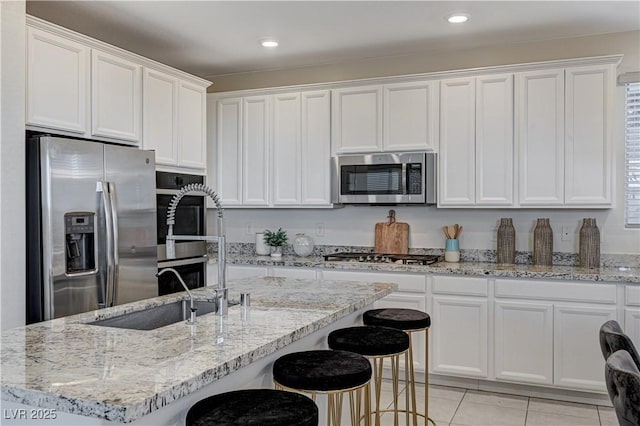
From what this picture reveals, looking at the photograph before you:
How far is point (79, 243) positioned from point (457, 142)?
2.83 meters

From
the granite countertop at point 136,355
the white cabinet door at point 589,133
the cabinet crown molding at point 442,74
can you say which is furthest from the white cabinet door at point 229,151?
the white cabinet door at point 589,133

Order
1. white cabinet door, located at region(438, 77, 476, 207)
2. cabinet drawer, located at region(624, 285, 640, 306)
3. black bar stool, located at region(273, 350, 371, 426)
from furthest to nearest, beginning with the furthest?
white cabinet door, located at region(438, 77, 476, 207)
cabinet drawer, located at region(624, 285, 640, 306)
black bar stool, located at region(273, 350, 371, 426)

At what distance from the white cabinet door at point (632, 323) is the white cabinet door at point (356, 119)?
7.13 ft

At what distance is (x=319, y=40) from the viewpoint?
4281 mm

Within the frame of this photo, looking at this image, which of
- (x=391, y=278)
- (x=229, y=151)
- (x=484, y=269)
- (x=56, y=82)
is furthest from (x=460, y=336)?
(x=56, y=82)

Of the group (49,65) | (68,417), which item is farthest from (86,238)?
(68,417)

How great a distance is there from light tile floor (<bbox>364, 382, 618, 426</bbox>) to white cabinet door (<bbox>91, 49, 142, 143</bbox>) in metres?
2.63

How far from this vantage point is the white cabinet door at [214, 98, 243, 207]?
503 centimetres

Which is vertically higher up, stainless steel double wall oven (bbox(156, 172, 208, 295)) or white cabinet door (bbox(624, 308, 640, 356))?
stainless steel double wall oven (bbox(156, 172, 208, 295))

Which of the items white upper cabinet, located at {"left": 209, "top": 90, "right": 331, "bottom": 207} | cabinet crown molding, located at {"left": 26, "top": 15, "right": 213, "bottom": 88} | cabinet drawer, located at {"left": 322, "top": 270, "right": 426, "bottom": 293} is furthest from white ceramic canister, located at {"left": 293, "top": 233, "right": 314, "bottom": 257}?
cabinet crown molding, located at {"left": 26, "top": 15, "right": 213, "bottom": 88}

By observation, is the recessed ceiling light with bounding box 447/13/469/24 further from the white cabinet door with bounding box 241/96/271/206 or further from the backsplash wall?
the white cabinet door with bounding box 241/96/271/206

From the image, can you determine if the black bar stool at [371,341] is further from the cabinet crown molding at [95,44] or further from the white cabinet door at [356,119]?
the cabinet crown molding at [95,44]

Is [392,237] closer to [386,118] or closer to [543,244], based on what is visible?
[386,118]

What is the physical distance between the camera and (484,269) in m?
3.92
